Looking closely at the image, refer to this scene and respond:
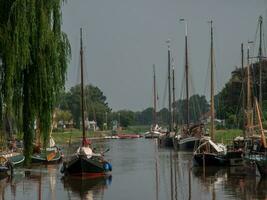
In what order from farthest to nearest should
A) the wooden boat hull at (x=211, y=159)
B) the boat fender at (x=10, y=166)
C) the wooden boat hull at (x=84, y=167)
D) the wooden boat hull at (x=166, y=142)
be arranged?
1. the wooden boat hull at (x=166, y=142)
2. the wooden boat hull at (x=211, y=159)
3. the boat fender at (x=10, y=166)
4. the wooden boat hull at (x=84, y=167)

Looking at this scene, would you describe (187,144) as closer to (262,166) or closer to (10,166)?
(10,166)

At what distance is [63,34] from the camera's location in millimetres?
22250

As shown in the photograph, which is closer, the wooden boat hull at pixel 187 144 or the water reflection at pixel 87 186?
the water reflection at pixel 87 186

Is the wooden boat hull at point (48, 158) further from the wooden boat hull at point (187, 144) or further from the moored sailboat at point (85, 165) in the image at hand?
the wooden boat hull at point (187, 144)

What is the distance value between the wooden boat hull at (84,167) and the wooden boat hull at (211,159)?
10.6 m

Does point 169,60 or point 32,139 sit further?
point 169,60

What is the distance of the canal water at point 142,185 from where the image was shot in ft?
122

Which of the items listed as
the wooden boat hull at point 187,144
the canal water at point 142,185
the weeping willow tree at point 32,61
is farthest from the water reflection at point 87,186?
the wooden boat hull at point 187,144

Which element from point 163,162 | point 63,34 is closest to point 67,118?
point 163,162

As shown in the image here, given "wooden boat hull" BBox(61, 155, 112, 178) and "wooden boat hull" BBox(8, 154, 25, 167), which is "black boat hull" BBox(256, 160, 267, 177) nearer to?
"wooden boat hull" BBox(61, 155, 112, 178)

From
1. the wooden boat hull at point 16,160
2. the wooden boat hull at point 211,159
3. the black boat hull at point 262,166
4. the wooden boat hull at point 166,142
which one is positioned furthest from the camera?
the wooden boat hull at point 166,142

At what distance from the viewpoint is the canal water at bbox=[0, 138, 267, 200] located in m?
37.1

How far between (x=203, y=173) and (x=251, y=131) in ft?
20.2

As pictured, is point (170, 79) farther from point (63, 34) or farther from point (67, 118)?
point (63, 34)
